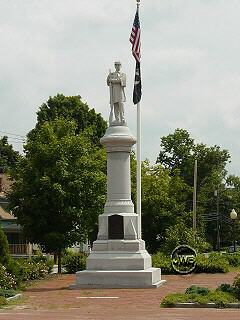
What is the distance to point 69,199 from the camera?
35188mm

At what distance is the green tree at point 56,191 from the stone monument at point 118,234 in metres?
7.60

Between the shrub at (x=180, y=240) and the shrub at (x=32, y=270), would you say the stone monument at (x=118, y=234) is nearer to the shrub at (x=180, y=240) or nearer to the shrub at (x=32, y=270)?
the shrub at (x=32, y=270)

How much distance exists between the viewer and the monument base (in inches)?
985

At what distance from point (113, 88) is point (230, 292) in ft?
38.0

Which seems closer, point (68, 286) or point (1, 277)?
point (1, 277)

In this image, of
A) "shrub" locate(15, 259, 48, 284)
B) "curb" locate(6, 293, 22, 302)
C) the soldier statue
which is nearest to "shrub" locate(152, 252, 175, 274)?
"shrub" locate(15, 259, 48, 284)

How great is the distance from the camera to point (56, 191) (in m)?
34.3

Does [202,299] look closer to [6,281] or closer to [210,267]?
[6,281]

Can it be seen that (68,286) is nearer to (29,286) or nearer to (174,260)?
(29,286)

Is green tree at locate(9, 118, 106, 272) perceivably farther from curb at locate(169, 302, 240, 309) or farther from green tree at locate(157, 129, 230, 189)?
green tree at locate(157, 129, 230, 189)

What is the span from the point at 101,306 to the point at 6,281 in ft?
18.5

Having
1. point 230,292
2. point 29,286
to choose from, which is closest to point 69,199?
point 29,286

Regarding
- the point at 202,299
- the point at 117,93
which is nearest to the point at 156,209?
the point at 117,93

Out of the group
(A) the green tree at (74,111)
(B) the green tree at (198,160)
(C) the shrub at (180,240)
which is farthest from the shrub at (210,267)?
(B) the green tree at (198,160)
